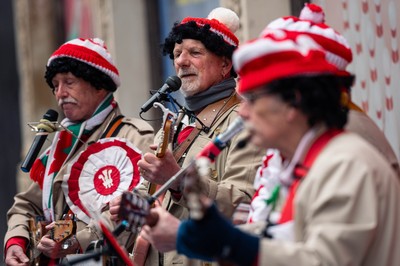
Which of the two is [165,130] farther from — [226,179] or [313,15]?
[313,15]

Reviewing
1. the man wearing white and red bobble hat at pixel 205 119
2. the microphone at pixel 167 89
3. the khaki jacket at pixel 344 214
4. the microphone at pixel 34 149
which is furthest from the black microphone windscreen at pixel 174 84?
the khaki jacket at pixel 344 214

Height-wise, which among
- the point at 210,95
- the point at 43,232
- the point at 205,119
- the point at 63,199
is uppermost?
the point at 210,95

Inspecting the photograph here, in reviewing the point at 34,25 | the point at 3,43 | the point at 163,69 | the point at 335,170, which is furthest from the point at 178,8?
the point at 335,170

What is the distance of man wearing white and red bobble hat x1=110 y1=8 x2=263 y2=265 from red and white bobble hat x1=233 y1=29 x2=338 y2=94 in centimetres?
138

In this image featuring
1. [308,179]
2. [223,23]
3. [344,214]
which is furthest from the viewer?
[223,23]

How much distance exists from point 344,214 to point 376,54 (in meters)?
3.57

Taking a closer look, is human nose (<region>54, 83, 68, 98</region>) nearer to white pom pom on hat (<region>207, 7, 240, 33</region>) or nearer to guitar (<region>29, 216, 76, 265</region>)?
guitar (<region>29, 216, 76, 265</region>)

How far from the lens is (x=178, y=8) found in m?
9.55

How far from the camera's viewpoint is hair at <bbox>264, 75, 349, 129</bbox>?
3.00m

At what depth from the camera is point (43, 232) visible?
5375mm

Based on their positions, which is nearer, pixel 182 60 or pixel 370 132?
pixel 370 132

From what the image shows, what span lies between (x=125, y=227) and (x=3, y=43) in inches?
428

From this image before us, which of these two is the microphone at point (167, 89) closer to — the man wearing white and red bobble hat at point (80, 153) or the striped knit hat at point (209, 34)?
the striped knit hat at point (209, 34)

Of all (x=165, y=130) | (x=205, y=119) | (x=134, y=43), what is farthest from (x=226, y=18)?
(x=134, y=43)
